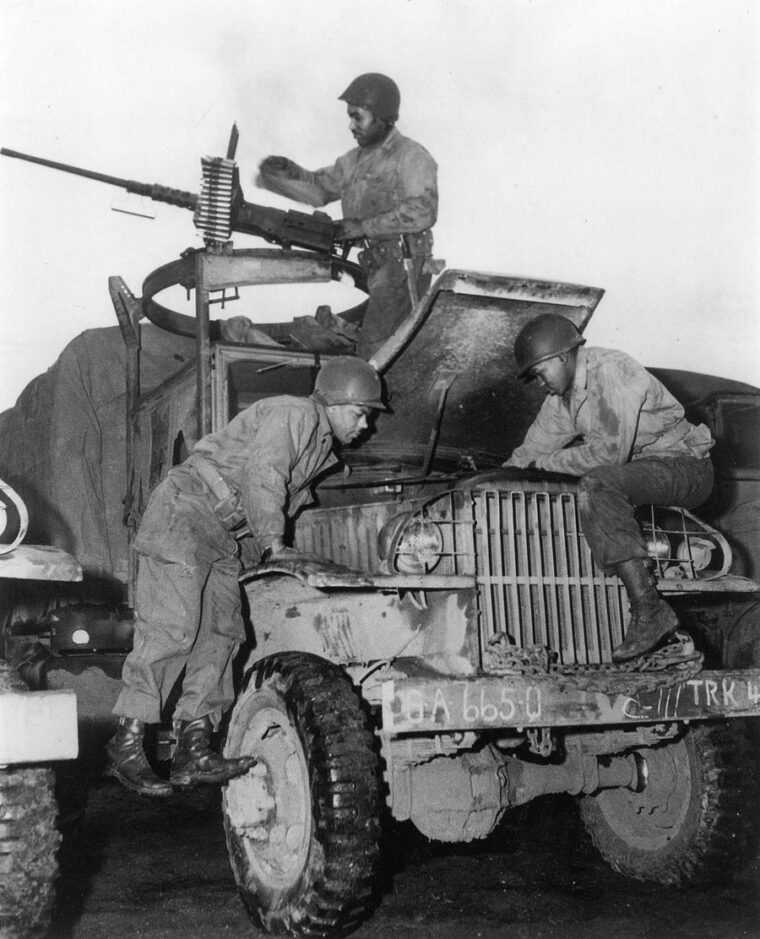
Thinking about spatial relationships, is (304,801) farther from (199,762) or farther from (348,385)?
(348,385)

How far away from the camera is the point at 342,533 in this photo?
4449 millimetres

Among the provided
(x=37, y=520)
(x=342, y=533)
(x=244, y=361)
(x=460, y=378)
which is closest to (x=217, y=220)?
(x=244, y=361)

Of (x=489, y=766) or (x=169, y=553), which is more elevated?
(x=169, y=553)

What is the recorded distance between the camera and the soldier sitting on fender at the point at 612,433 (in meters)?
3.91

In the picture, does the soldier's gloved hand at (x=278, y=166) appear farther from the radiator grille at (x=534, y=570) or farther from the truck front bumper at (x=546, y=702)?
the truck front bumper at (x=546, y=702)

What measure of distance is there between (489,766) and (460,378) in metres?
2.10

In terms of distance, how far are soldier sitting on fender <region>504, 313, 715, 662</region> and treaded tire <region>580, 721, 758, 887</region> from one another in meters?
1.07

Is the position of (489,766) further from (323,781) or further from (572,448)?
(572,448)

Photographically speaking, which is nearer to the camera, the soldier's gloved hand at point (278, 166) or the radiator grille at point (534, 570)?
the radiator grille at point (534, 570)

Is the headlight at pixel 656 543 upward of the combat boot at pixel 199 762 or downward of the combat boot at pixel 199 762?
upward

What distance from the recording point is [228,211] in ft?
18.7

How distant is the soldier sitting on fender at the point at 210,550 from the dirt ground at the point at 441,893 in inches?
25.4

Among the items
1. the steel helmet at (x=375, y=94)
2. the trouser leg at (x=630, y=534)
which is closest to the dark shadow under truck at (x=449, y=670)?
the trouser leg at (x=630, y=534)

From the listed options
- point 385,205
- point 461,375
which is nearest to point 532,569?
point 461,375
